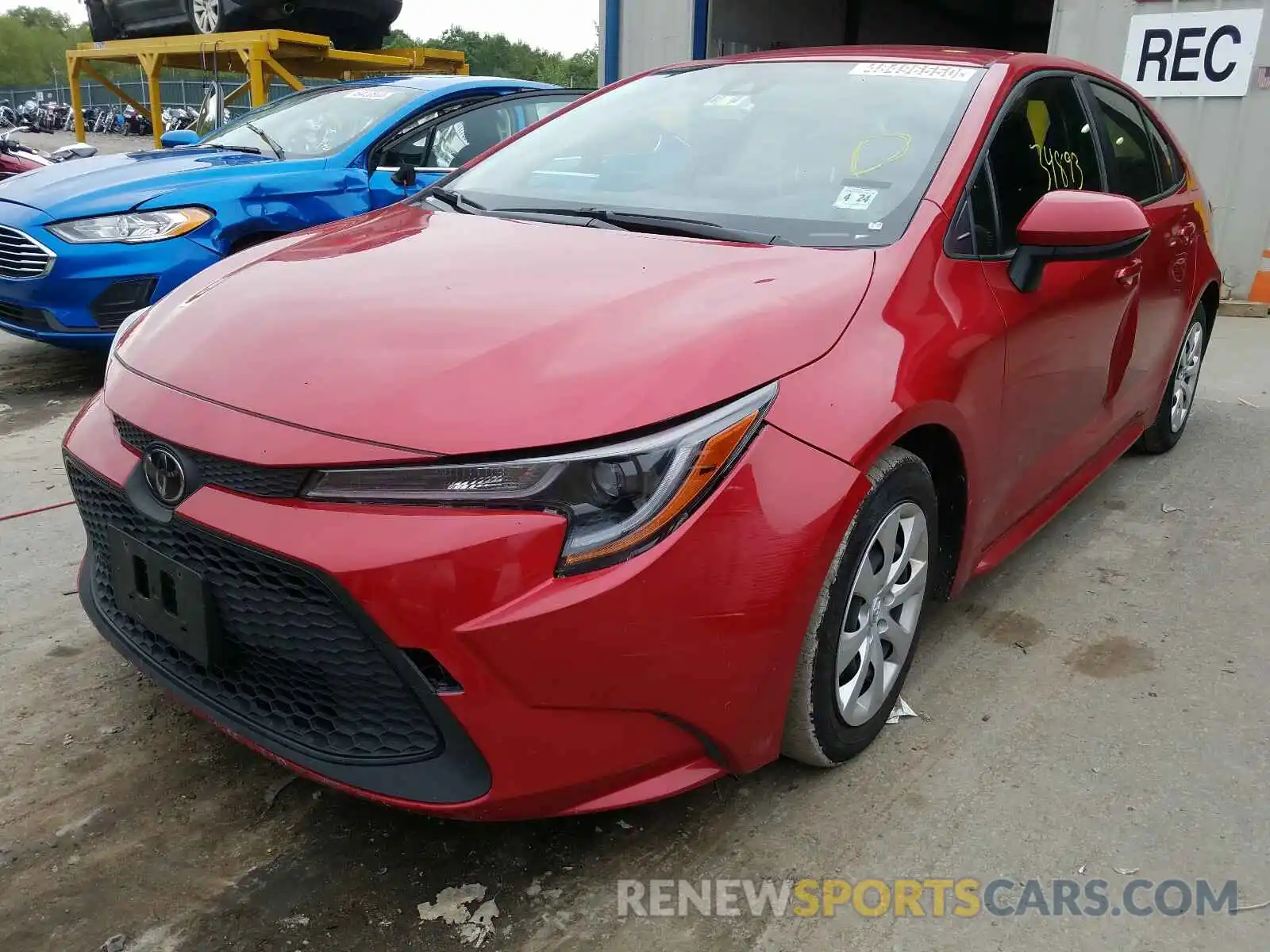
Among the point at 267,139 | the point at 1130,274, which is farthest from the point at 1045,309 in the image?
the point at 267,139

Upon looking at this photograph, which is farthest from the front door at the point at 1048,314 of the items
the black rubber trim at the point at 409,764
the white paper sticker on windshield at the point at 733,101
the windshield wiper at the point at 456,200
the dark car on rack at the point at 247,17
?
the dark car on rack at the point at 247,17

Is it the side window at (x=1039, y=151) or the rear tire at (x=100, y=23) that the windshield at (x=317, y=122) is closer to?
the side window at (x=1039, y=151)

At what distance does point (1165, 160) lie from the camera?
12.6 ft

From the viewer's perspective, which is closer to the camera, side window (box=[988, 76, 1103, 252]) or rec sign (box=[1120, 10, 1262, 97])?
side window (box=[988, 76, 1103, 252])

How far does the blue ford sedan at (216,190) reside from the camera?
448 cm

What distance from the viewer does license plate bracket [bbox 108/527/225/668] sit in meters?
1.74

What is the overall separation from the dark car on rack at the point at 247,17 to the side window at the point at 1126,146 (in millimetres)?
9079

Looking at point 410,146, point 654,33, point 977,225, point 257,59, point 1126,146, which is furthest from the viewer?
point 654,33

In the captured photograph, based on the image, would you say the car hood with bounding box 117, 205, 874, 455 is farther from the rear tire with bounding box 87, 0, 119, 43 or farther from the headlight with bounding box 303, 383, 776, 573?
the rear tire with bounding box 87, 0, 119, 43

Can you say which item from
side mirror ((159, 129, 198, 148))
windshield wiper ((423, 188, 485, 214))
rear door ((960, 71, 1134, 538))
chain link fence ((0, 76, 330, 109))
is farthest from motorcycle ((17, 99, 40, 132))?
rear door ((960, 71, 1134, 538))

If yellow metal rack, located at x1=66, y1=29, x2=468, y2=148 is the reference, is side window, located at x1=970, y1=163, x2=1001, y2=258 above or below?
below

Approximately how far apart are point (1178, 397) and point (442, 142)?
378 centimetres

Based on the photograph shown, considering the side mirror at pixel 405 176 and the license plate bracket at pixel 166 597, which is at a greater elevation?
the side mirror at pixel 405 176

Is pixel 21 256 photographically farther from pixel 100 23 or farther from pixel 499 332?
pixel 100 23
